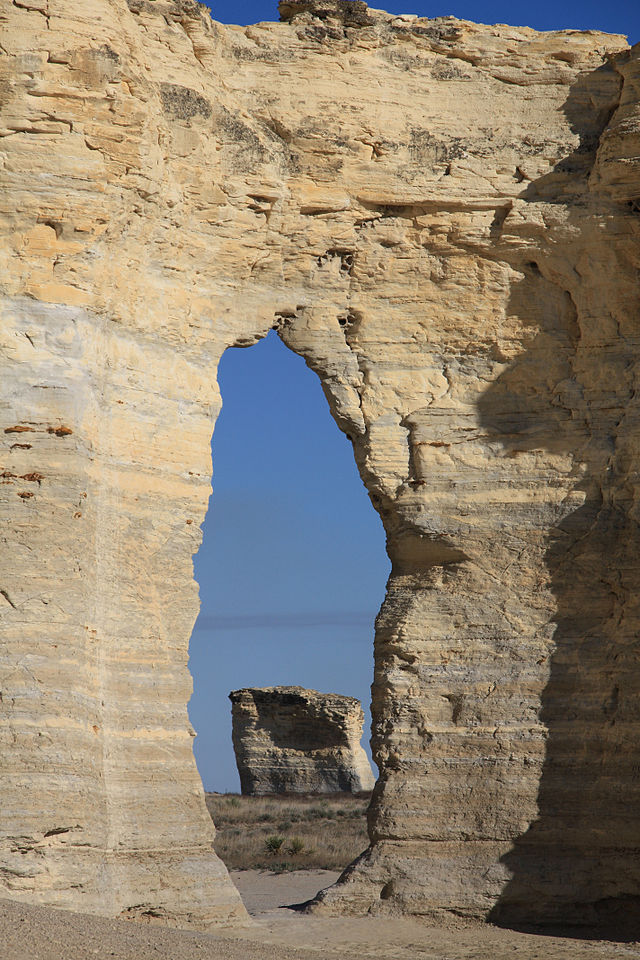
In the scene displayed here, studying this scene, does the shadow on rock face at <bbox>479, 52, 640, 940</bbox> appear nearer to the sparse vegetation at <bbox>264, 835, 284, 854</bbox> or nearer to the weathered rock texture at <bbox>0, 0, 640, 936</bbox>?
the weathered rock texture at <bbox>0, 0, 640, 936</bbox>

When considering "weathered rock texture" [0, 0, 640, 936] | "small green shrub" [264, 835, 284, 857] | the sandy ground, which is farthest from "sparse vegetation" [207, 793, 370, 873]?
"weathered rock texture" [0, 0, 640, 936]

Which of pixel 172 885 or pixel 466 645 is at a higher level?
pixel 466 645

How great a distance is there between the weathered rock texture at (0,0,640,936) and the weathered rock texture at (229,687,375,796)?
11482 mm

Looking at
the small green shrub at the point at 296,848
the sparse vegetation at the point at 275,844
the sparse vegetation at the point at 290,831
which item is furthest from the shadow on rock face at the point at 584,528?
the sparse vegetation at the point at 275,844

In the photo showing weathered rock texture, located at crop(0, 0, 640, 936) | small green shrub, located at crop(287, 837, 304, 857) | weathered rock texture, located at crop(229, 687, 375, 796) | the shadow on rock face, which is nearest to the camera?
weathered rock texture, located at crop(0, 0, 640, 936)

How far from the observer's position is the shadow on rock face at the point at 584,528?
11.3m

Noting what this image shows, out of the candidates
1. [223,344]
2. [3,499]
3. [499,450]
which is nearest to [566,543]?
[499,450]

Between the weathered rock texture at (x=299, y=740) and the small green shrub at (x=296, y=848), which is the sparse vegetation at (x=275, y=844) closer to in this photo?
the small green shrub at (x=296, y=848)

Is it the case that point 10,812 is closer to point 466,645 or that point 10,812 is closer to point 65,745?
point 65,745

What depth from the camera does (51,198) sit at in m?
10.2

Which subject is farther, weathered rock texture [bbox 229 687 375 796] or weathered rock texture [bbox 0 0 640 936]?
weathered rock texture [bbox 229 687 375 796]

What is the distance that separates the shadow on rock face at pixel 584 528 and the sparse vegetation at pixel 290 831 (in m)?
6.81

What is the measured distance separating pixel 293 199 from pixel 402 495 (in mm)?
3338

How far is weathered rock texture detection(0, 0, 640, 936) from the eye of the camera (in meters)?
9.92
